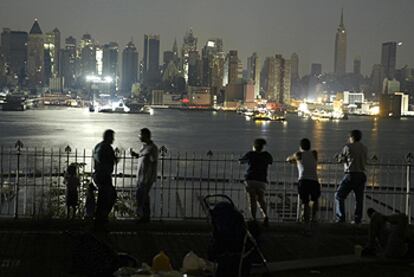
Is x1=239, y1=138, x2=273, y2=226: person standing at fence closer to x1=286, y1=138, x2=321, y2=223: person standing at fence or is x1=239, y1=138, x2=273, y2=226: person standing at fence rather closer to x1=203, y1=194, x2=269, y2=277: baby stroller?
x1=286, y1=138, x2=321, y2=223: person standing at fence

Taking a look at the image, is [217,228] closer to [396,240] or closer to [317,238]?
[396,240]

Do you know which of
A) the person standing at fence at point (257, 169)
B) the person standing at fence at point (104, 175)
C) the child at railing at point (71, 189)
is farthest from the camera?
the child at railing at point (71, 189)

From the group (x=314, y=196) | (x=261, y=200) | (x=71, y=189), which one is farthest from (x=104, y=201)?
(x=314, y=196)

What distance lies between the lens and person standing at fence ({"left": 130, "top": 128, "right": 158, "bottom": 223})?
9742 millimetres

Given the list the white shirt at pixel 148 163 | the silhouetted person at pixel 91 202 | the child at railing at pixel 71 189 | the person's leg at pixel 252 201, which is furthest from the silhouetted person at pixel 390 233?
the child at railing at pixel 71 189

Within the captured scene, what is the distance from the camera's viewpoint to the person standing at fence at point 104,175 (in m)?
9.41

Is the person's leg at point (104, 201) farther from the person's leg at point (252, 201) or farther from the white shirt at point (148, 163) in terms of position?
the person's leg at point (252, 201)

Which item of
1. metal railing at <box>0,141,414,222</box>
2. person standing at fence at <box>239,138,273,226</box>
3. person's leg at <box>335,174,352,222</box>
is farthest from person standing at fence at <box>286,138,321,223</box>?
metal railing at <box>0,141,414,222</box>

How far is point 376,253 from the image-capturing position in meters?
8.27

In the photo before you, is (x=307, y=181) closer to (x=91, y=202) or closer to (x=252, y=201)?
(x=252, y=201)

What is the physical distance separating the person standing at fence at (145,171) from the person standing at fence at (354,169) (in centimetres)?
268

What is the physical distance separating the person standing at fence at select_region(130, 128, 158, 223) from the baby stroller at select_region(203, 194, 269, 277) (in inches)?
130

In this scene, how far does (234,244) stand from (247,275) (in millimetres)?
366

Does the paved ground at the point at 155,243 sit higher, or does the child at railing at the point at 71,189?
the child at railing at the point at 71,189
